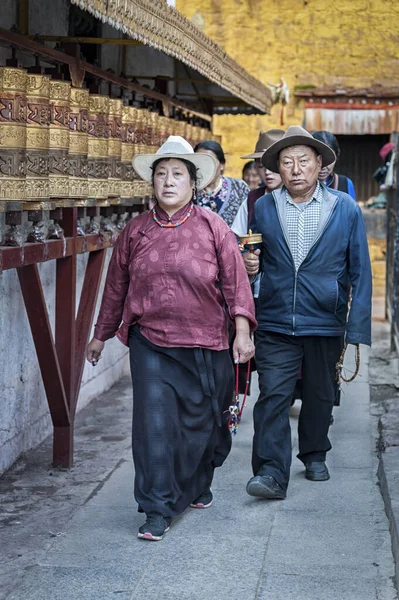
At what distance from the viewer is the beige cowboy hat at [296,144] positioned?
5414 millimetres

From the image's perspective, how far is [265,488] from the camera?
536cm

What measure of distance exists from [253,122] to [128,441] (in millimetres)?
13470

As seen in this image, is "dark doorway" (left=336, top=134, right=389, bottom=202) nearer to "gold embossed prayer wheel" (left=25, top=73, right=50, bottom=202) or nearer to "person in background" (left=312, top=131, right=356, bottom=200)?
"person in background" (left=312, top=131, right=356, bottom=200)

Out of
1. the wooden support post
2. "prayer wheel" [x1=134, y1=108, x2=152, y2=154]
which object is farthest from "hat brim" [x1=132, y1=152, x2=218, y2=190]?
"prayer wheel" [x1=134, y1=108, x2=152, y2=154]

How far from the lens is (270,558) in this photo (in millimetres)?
4555

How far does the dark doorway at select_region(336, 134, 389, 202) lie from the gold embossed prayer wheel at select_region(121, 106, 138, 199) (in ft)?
49.9

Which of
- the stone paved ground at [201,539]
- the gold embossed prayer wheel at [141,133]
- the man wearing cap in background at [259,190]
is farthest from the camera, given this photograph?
the gold embossed prayer wheel at [141,133]

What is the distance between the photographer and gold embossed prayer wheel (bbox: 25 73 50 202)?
4.76 m

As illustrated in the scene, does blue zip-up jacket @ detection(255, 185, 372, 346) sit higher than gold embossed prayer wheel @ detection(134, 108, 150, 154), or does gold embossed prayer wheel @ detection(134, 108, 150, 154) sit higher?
gold embossed prayer wheel @ detection(134, 108, 150, 154)

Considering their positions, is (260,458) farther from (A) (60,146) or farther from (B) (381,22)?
(B) (381,22)

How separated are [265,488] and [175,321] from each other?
3.47 ft

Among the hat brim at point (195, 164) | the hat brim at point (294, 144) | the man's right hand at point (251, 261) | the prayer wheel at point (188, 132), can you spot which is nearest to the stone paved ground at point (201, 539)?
the man's right hand at point (251, 261)

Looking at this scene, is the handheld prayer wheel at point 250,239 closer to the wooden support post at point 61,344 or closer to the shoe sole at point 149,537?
the wooden support post at point 61,344

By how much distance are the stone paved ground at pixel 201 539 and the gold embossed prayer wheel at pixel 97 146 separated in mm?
1600
